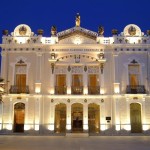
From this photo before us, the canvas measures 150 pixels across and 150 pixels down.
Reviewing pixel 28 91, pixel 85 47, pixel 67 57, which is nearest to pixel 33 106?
pixel 28 91

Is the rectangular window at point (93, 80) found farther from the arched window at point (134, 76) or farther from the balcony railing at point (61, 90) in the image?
the arched window at point (134, 76)

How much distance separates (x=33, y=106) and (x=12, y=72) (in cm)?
394

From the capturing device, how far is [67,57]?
98.5 ft

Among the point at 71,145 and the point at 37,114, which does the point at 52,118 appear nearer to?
the point at 37,114

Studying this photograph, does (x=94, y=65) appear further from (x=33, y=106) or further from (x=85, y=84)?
(x=33, y=106)

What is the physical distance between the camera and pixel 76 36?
3030 cm

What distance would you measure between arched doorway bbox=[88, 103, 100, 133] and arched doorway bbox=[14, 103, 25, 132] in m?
6.45

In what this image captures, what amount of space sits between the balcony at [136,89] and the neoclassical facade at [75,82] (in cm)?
10

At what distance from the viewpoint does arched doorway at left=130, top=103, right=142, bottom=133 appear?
2903 centimetres

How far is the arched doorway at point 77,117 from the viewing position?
29.3 m

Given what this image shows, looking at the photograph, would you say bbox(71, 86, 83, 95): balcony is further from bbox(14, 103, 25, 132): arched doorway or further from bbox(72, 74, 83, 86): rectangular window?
bbox(14, 103, 25, 132): arched doorway

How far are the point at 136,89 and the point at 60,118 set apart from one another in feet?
25.8

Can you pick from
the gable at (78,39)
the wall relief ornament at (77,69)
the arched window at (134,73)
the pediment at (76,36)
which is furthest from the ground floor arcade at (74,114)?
the pediment at (76,36)

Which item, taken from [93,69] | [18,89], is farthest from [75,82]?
[18,89]
